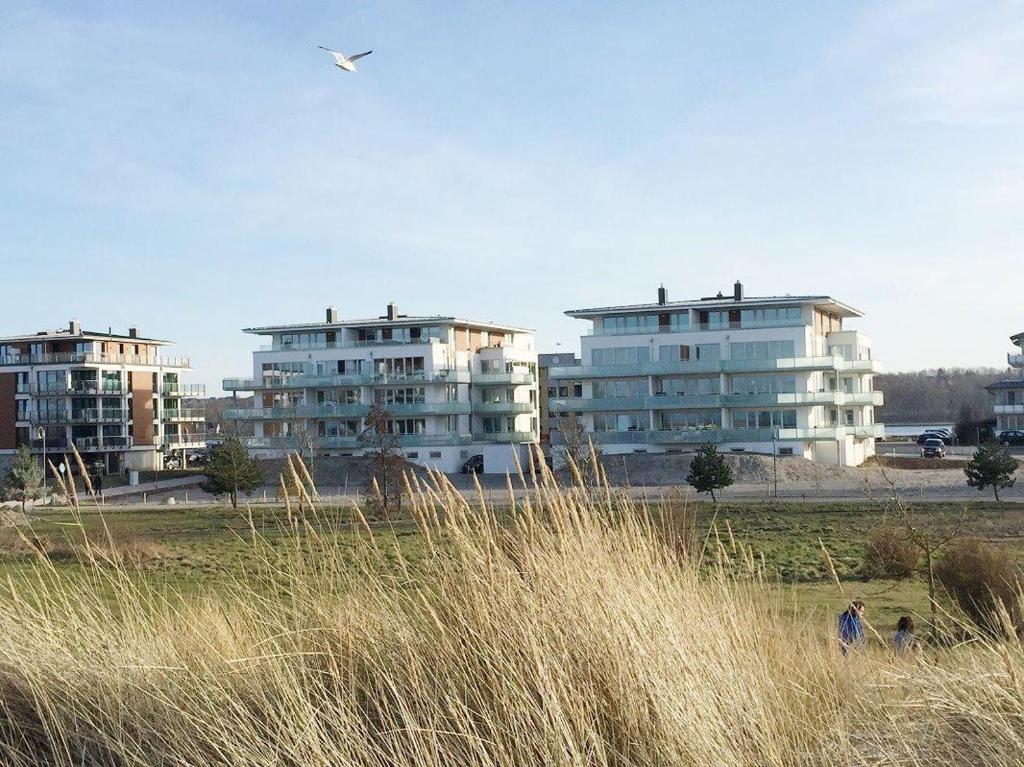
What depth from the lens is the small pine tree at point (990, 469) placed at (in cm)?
3762

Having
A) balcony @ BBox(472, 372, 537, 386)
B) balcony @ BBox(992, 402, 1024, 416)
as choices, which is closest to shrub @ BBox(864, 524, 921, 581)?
balcony @ BBox(472, 372, 537, 386)

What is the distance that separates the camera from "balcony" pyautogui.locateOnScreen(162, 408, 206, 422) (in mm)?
77875

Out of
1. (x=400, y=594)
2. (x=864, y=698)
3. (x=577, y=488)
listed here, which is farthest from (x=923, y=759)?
(x=400, y=594)

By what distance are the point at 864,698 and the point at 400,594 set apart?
2.27m

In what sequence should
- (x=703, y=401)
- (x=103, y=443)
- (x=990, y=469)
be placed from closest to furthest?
1. (x=990, y=469)
2. (x=703, y=401)
3. (x=103, y=443)

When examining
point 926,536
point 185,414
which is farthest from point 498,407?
point 926,536

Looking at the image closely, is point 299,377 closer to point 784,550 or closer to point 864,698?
point 784,550

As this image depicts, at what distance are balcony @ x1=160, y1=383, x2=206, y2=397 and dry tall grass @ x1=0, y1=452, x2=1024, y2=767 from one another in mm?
75237

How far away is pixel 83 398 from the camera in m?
72.1

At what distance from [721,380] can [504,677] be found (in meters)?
54.0

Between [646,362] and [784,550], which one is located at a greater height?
[646,362]

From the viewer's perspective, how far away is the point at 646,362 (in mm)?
58906

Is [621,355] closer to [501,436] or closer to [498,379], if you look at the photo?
[501,436]

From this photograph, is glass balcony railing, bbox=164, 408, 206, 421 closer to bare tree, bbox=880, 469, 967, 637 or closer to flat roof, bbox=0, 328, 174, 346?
flat roof, bbox=0, 328, 174, 346
